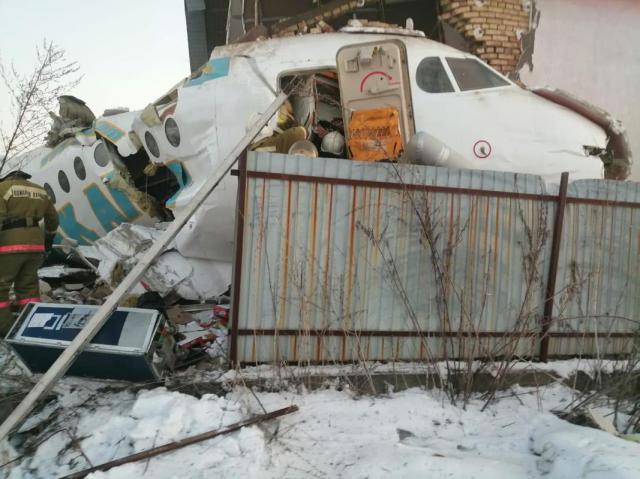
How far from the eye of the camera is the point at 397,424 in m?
3.38

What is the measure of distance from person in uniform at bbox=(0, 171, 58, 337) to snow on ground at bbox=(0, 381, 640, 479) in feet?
5.26

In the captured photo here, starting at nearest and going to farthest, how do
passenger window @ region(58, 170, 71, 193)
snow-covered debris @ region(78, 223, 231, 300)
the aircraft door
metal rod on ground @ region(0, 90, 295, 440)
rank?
metal rod on ground @ region(0, 90, 295, 440) < the aircraft door < snow-covered debris @ region(78, 223, 231, 300) < passenger window @ region(58, 170, 71, 193)

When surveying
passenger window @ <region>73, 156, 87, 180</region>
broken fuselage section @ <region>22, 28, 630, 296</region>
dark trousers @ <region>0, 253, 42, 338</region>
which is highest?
broken fuselage section @ <region>22, 28, 630, 296</region>

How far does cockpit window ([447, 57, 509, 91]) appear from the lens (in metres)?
6.14

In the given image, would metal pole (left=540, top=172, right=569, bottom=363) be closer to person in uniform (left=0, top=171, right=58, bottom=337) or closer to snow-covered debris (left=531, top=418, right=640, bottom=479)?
snow-covered debris (left=531, top=418, right=640, bottom=479)

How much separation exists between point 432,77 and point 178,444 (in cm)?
506

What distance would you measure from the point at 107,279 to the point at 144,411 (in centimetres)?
356

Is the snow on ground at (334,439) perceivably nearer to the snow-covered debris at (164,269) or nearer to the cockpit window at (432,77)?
the snow-covered debris at (164,269)

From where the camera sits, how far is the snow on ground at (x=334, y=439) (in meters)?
2.77

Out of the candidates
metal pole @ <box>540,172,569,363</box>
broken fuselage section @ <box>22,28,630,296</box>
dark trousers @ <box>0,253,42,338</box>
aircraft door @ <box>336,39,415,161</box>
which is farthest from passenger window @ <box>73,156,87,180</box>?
metal pole @ <box>540,172,569,363</box>

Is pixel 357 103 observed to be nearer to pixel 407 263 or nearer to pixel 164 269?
pixel 407 263

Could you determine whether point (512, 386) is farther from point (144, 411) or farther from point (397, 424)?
point (144, 411)

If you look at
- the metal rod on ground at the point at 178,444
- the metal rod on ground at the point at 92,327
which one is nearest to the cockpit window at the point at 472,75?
the metal rod on ground at the point at 92,327

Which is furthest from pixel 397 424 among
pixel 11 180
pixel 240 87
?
pixel 240 87
